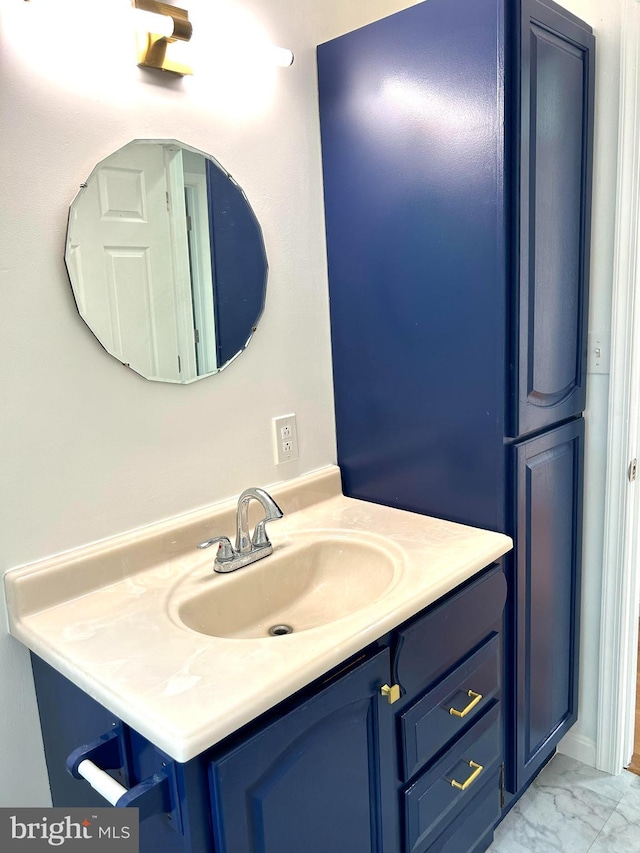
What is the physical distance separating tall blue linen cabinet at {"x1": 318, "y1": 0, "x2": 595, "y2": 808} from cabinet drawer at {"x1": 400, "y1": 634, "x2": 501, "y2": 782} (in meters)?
0.16

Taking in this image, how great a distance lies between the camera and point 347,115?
161cm

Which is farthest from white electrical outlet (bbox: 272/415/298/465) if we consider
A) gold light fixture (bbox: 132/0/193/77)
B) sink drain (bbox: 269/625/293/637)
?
gold light fixture (bbox: 132/0/193/77)

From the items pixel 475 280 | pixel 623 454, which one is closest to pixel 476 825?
pixel 623 454

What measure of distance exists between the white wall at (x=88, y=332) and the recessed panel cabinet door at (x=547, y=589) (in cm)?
14

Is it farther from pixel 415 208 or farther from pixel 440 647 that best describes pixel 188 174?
pixel 440 647

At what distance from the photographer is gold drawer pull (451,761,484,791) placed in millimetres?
1386

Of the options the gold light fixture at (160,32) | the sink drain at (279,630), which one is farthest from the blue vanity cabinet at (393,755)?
the gold light fixture at (160,32)

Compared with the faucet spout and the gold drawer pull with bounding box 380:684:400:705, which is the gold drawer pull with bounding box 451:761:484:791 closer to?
the gold drawer pull with bounding box 380:684:400:705

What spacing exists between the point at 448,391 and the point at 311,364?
37 centimetres

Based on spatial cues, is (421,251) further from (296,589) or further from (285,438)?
(296,589)

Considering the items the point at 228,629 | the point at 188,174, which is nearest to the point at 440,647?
the point at 228,629

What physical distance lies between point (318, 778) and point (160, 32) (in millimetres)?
1303

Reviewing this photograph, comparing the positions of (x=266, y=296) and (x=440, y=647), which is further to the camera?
(x=266, y=296)

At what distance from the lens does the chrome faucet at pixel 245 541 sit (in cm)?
133
